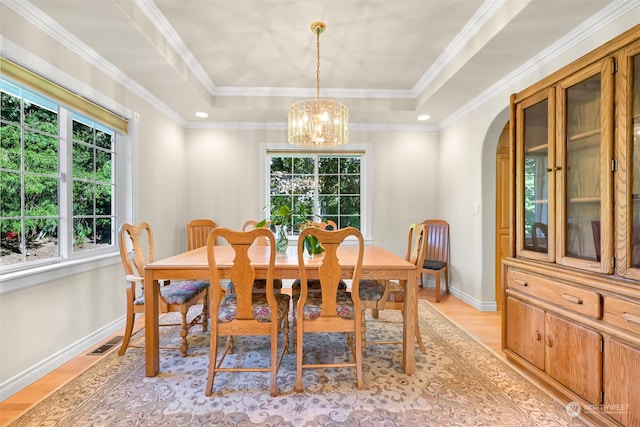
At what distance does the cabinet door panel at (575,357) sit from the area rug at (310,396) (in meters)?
0.17

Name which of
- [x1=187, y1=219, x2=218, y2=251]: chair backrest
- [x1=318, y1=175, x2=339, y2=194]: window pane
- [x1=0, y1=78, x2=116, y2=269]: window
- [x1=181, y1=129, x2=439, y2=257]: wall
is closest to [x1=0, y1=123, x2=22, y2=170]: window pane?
[x1=0, y1=78, x2=116, y2=269]: window

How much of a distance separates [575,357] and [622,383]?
0.76ft

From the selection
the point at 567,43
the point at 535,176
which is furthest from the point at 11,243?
the point at 567,43

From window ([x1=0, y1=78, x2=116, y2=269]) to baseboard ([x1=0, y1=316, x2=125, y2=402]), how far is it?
0.68m

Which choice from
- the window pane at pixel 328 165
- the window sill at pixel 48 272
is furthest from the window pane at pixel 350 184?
the window sill at pixel 48 272

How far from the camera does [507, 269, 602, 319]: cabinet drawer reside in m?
1.56

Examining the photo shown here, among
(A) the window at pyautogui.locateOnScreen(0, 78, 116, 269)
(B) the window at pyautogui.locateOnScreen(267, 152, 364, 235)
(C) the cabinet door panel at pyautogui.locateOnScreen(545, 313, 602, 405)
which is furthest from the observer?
(B) the window at pyautogui.locateOnScreen(267, 152, 364, 235)

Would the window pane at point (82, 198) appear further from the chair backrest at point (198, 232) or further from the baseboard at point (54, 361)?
the chair backrest at point (198, 232)

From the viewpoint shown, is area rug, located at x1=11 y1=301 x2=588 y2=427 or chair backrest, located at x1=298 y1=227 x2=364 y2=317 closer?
area rug, located at x1=11 y1=301 x2=588 y2=427

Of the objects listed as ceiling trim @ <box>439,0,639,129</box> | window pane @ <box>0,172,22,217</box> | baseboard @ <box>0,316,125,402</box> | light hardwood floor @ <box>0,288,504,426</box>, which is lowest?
light hardwood floor @ <box>0,288,504,426</box>

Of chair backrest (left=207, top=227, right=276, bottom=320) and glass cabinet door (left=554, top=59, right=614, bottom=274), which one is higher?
glass cabinet door (left=554, top=59, right=614, bottom=274)

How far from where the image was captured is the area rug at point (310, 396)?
162 centimetres

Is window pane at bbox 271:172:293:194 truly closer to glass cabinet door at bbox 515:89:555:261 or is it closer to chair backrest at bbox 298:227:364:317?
chair backrest at bbox 298:227:364:317

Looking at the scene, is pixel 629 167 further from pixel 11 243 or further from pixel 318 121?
pixel 11 243
